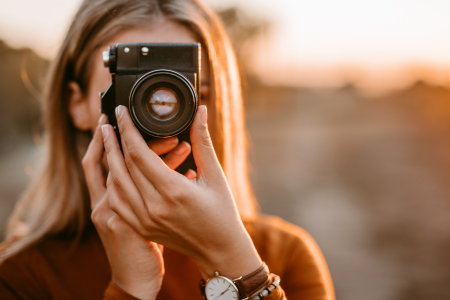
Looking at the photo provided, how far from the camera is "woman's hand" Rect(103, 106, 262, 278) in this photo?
3.73ft

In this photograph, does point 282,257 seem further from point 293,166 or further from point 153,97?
point 293,166

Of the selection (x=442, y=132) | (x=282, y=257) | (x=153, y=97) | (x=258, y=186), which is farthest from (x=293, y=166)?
(x=153, y=97)

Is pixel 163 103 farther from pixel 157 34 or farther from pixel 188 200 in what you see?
pixel 157 34

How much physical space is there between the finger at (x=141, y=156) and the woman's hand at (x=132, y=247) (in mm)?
107

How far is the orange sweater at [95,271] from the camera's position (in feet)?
4.88

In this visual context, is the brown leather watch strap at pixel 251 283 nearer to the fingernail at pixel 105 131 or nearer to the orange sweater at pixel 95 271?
the orange sweater at pixel 95 271

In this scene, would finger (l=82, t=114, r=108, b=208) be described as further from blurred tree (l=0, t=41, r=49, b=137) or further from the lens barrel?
blurred tree (l=0, t=41, r=49, b=137)

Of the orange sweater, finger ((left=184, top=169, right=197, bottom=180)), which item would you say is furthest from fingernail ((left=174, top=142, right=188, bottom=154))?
the orange sweater

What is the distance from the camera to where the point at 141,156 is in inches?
44.4

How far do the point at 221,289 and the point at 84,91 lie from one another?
3.58ft

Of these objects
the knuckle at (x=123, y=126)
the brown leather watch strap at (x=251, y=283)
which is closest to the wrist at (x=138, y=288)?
the brown leather watch strap at (x=251, y=283)

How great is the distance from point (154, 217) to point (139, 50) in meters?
0.59

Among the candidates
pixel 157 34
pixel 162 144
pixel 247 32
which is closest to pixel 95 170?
pixel 162 144

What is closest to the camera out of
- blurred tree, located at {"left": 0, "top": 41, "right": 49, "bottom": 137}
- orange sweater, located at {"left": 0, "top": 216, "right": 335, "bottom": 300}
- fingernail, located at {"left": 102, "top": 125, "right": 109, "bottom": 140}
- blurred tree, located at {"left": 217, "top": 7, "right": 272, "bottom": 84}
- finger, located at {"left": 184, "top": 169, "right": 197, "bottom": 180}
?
fingernail, located at {"left": 102, "top": 125, "right": 109, "bottom": 140}
